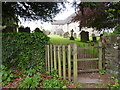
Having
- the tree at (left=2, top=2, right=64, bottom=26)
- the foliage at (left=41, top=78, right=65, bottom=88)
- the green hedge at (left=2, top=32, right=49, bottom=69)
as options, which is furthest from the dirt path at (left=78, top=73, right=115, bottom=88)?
the tree at (left=2, top=2, right=64, bottom=26)

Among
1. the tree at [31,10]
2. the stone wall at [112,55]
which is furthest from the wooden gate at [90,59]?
the tree at [31,10]

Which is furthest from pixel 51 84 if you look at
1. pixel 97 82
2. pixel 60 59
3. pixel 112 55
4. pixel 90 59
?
pixel 112 55

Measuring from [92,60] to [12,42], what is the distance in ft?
10.8

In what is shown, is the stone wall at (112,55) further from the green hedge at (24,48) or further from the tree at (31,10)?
the tree at (31,10)

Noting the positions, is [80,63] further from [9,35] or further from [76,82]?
[9,35]

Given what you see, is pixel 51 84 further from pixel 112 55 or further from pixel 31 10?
pixel 31 10

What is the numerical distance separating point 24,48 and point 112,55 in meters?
3.27

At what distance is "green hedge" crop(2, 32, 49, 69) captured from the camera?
145 inches

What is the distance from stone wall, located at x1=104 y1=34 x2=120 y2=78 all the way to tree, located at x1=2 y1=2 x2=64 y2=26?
13.6ft

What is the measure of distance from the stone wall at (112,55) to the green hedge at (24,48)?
2.38 m

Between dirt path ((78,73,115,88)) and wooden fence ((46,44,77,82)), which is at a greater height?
→ wooden fence ((46,44,77,82))

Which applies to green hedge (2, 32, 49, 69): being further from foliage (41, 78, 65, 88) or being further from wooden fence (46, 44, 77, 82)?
foliage (41, 78, 65, 88)

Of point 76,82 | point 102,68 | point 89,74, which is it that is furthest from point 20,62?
point 102,68

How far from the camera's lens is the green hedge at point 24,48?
145 inches
